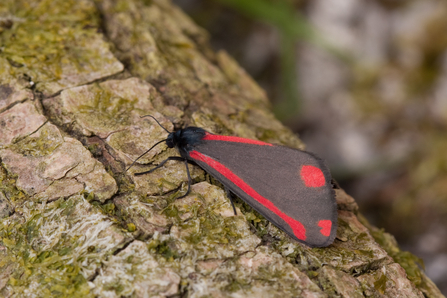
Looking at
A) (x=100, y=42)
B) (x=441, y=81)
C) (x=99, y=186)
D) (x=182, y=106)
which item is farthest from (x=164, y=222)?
(x=441, y=81)

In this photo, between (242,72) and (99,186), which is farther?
(242,72)

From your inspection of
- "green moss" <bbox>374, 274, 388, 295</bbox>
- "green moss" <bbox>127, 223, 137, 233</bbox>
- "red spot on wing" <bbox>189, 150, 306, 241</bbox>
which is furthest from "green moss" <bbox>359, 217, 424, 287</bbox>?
"green moss" <bbox>127, 223, 137, 233</bbox>

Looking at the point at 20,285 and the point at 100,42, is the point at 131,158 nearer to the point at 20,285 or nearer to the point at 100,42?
the point at 20,285

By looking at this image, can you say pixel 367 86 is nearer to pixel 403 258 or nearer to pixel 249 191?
pixel 403 258

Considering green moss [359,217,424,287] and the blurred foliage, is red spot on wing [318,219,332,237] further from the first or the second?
the blurred foliage

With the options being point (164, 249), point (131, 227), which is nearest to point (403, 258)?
point (164, 249)

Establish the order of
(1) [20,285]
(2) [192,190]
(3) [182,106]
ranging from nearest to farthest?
(1) [20,285] < (2) [192,190] < (3) [182,106]

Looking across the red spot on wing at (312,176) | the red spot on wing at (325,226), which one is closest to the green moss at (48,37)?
the red spot on wing at (312,176)
